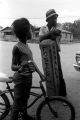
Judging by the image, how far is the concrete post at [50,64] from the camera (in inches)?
199

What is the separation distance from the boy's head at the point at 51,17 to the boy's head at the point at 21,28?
57.8 inches

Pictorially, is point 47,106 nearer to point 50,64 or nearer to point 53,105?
point 53,105

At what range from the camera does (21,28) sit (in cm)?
337

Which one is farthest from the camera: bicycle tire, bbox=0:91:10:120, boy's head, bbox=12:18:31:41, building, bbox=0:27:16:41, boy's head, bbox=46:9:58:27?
boy's head, bbox=46:9:58:27

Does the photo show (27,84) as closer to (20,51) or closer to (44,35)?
(20,51)

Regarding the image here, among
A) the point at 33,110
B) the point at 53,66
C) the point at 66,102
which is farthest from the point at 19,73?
the point at 53,66

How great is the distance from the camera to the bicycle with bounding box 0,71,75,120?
11.8 ft

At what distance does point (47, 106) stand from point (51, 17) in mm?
1739

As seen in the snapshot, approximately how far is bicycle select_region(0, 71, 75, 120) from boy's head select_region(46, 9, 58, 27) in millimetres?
1589

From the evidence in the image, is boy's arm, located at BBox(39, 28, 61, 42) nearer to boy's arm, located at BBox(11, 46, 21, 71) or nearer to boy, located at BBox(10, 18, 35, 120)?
boy, located at BBox(10, 18, 35, 120)

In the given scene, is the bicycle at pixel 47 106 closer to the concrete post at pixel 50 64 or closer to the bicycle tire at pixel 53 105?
the bicycle tire at pixel 53 105

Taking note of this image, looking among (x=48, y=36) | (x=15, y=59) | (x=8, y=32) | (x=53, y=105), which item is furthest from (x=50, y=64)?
(x=8, y=32)

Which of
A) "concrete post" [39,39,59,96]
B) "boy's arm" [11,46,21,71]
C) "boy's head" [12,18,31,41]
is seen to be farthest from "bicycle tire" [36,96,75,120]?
"concrete post" [39,39,59,96]

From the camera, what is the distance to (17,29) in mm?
3377
